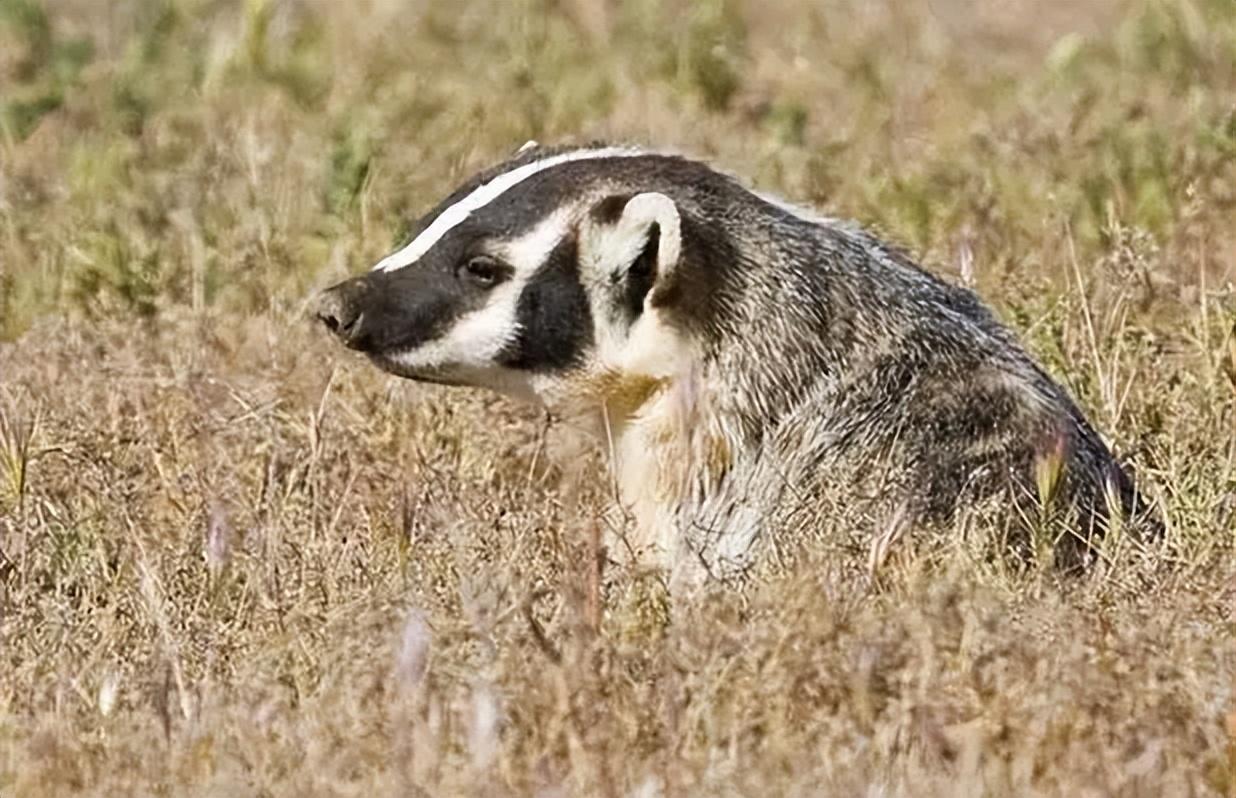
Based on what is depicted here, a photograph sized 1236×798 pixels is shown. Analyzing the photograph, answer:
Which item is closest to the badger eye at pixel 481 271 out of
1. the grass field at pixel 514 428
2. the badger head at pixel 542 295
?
the badger head at pixel 542 295

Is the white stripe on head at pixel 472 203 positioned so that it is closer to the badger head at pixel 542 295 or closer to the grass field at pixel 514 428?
the badger head at pixel 542 295

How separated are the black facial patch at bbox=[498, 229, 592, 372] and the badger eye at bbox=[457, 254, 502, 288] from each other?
65 millimetres

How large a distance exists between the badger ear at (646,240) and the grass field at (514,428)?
444mm

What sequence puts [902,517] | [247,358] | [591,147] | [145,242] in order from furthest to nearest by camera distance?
[145,242] < [247,358] < [591,147] < [902,517]

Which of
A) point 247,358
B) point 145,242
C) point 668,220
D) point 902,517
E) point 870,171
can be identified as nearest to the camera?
point 902,517

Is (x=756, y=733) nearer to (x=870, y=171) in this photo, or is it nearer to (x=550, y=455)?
(x=550, y=455)

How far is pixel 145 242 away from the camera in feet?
28.7

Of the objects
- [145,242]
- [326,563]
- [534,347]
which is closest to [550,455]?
[534,347]

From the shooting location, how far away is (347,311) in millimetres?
6617

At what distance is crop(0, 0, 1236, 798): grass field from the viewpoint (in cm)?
519

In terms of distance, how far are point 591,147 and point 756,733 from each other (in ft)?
6.71

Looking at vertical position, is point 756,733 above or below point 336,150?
above

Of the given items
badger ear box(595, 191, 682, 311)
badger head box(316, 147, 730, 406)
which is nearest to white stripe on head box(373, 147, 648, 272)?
badger head box(316, 147, 730, 406)

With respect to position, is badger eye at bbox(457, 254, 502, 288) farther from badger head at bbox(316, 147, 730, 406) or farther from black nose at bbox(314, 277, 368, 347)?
black nose at bbox(314, 277, 368, 347)
